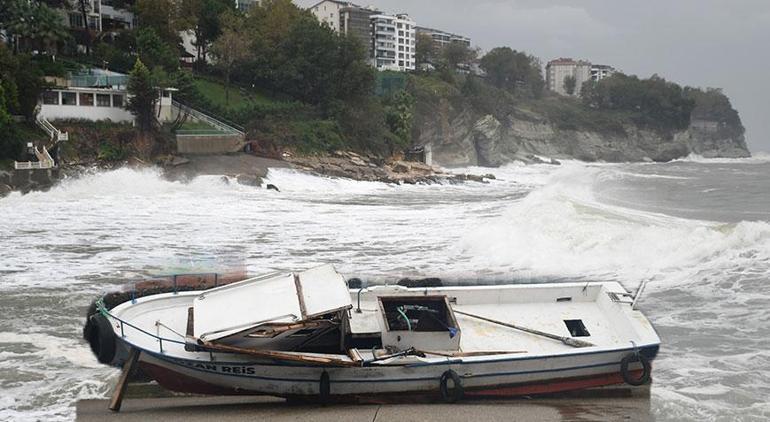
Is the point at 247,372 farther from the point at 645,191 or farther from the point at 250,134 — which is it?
the point at 250,134

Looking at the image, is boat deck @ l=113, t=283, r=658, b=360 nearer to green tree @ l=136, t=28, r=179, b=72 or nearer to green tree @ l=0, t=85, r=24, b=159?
green tree @ l=0, t=85, r=24, b=159

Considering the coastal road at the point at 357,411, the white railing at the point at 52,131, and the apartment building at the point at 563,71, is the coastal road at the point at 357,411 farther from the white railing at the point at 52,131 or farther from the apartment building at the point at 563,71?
the apartment building at the point at 563,71

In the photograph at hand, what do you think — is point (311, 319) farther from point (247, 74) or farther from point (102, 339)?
point (247, 74)

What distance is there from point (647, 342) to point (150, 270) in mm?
11726

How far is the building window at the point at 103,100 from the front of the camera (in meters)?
48.6

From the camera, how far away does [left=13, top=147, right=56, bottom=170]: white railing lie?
3756cm

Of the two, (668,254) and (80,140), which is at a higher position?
(80,140)

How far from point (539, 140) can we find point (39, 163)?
84.9 meters

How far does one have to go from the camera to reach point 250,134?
54562mm

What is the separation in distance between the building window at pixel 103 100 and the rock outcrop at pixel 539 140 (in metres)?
39.8

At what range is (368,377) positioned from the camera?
8.45 metres

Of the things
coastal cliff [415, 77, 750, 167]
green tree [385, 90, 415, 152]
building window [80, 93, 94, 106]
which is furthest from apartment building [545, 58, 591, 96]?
building window [80, 93, 94, 106]

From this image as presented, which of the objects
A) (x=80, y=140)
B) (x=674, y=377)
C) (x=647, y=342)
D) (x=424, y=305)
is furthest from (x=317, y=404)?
(x=80, y=140)

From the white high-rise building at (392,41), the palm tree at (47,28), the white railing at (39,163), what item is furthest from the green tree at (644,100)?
the white railing at (39,163)
